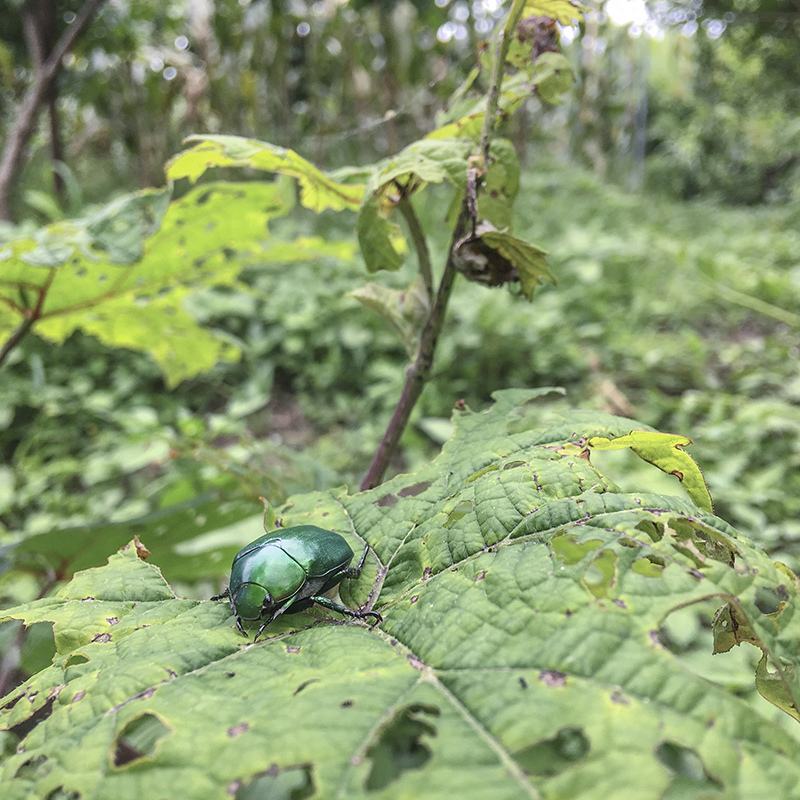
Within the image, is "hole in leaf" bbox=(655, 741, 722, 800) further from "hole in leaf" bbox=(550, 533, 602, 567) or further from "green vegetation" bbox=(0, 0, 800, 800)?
"hole in leaf" bbox=(550, 533, 602, 567)

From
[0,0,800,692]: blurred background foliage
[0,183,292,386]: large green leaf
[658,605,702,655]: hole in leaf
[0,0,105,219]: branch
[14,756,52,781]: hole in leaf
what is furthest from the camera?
[0,0,800,692]: blurred background foliage

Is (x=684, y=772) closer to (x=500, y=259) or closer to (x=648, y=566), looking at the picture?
(x=648, y=566)

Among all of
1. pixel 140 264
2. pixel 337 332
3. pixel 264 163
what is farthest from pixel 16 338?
pixel 337 332

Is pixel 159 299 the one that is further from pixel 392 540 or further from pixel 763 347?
pixel 763 347

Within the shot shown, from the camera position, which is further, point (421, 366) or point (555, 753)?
point (421, 366)

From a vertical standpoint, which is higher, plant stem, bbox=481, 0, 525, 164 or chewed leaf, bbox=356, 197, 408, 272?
plant stem, bbox=481, 0, 525, 164

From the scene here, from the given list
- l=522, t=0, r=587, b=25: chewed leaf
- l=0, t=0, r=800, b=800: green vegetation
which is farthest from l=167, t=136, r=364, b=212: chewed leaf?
l=522, t=0, r=587, b=25: chewed leaf
